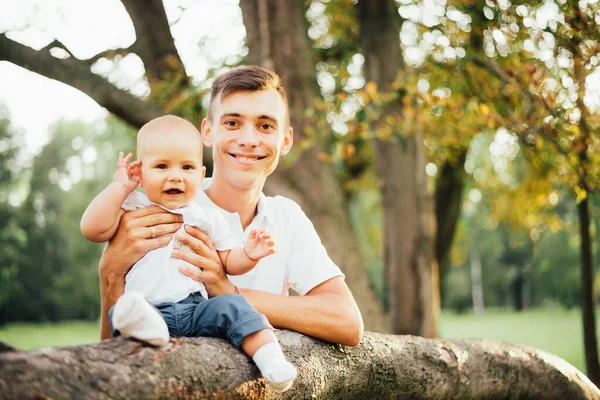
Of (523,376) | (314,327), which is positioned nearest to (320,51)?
(523,376)

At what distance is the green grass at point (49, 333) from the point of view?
2672cm

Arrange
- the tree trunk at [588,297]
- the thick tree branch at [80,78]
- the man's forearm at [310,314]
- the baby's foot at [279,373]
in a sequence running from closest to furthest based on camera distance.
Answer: the baby's foot at [279,373] → the man's forearm at [310,314] → the tree trunk at [588,297] → the thick tree branch at [80,78]

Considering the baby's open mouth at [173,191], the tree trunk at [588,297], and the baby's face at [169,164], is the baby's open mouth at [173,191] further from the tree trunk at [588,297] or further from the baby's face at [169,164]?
the tree trunk at [588,297]

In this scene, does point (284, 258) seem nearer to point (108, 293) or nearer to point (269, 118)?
point (269, 118)

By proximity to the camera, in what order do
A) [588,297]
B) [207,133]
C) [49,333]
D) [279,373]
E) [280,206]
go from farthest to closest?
[49,333] → [588,297] → [207,133] → [280,206] → [279,373]

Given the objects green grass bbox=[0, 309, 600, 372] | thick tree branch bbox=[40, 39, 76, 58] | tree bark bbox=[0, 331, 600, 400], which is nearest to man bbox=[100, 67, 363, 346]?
tree bark bbox=[0, 331, 600, 400]

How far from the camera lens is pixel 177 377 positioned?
6.55 ft

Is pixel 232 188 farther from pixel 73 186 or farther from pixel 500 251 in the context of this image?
pixel 500 251

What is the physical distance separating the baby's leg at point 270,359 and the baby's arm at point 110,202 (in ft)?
2.54

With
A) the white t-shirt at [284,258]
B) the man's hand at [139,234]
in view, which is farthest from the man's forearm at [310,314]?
the man's hand at [139,234]

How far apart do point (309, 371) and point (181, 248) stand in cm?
71

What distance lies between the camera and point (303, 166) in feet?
20.6

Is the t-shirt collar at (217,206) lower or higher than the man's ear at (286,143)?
lower

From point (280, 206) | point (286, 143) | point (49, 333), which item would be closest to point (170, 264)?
point (280, 206)
